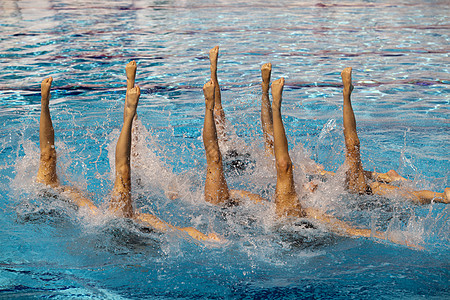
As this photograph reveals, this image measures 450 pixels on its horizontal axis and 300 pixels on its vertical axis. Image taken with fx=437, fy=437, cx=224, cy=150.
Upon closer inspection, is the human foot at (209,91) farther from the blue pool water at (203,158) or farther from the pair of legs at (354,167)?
the pair of legs at (354,167)

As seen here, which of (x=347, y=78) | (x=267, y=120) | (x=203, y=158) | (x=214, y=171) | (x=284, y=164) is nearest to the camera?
(x=284, y=164)

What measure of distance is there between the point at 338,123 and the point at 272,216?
93.7 inches

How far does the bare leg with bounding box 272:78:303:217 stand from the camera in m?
2.29

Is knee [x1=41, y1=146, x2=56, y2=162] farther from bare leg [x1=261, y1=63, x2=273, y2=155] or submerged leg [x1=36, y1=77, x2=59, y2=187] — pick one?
bare leg [x1=261, y1=63, x2=273, y2=155]

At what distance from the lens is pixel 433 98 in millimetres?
5098

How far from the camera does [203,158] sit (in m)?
3.76

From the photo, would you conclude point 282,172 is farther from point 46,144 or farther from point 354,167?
point 46,144

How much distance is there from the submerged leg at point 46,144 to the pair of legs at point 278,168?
0.92 metres

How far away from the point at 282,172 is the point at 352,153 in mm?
592

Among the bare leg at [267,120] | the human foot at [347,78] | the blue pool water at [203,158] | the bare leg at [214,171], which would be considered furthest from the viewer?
the bare leg at [267,120]

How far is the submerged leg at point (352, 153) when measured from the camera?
8.77 feet

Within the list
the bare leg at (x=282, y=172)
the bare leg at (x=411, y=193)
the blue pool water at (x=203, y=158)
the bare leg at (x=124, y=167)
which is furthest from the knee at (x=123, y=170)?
the bare leg at (x=411, y=193)

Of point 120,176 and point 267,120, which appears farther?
point 267,120

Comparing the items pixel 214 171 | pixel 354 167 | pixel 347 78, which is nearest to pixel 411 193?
pixel 354 167
